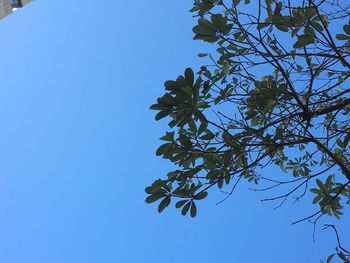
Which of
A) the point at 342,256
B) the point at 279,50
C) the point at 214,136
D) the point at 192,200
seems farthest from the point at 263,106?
the point at 342,256

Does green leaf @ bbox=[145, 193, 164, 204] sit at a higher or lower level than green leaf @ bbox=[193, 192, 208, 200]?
higher

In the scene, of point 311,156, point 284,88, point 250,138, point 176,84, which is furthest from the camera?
point 311,156

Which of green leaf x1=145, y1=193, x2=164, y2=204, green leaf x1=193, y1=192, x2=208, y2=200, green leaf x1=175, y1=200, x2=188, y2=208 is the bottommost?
green leaf x1=193, y1=192, x2=208, y2=200

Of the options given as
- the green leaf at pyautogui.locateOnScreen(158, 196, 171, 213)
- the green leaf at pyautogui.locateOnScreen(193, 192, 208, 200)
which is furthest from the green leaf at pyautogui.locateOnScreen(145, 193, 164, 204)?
the green leaf at pyautogui.locateOnScreen(193, 192, 208, 200)

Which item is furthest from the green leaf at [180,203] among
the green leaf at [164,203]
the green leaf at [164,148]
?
the green leaf at [164,148]

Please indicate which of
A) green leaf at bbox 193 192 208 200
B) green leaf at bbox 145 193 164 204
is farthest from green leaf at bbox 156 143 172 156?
green leaf at bbox 193 192 208 200

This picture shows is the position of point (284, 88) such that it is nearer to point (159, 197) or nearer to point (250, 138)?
point (250, 138)

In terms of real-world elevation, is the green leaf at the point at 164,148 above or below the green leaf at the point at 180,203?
above

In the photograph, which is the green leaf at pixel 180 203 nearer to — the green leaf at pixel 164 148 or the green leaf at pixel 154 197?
the green leaf at pixel 154 197

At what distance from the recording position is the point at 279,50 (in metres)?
4.47

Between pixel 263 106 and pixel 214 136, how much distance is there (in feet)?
1.77

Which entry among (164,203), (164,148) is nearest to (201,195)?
(164,203)

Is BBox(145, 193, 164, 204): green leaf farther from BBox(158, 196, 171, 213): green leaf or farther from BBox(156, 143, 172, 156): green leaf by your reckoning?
BBox(156, 143, 172, 156): green leaf

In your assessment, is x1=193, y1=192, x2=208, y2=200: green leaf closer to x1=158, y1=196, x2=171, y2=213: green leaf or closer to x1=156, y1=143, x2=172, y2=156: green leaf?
x1=158, y1=196, x2=171, y2=213: green leaf
